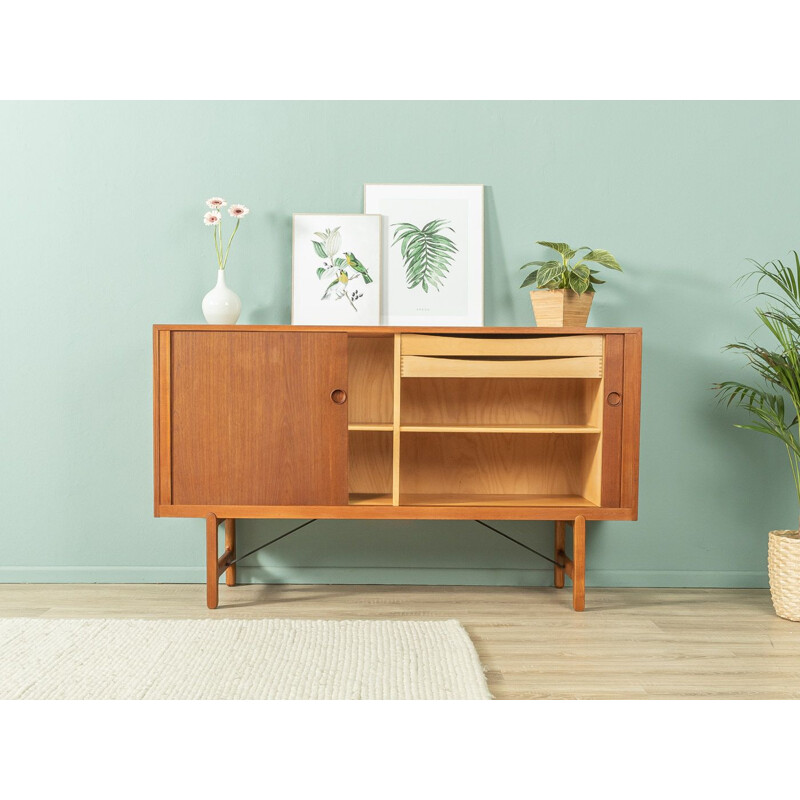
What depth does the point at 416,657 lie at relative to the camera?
7.23 ft

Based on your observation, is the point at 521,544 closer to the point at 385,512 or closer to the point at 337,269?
the point at 385,512

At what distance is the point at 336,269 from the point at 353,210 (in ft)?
0.86

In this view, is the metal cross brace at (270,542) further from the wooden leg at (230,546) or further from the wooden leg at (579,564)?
the wooden leg at (579,564)

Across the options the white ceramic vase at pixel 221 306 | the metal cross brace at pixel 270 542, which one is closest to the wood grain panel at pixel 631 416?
the metal cross brace at pixel 270 542

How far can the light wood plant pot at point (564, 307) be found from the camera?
8.83ft

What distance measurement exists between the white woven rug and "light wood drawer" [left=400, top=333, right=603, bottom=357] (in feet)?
3.11

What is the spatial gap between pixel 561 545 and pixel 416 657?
995 millimetres

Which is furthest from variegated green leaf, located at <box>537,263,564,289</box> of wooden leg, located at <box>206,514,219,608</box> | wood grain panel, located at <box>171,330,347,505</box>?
wooden leg, located at <box>206,514,219,608</box>

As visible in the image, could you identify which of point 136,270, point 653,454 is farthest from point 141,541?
point 653,454

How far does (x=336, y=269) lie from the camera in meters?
2.95

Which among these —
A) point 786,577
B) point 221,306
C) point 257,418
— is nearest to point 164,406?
point 257,418

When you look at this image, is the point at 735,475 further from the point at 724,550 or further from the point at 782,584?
the point at 782,584

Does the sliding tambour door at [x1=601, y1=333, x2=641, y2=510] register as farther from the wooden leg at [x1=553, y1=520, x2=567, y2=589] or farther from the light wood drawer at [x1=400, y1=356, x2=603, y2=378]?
the wooden leg at [x1=553, y1=520, x2=567, y2=589]

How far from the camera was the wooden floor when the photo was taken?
2.07 meters
